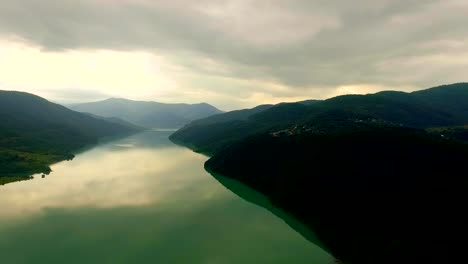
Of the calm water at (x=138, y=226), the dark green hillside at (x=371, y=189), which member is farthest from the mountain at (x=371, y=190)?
the calm water at (x=138, y=226)

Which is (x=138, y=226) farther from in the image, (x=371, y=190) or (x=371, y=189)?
(x=371, y=189)

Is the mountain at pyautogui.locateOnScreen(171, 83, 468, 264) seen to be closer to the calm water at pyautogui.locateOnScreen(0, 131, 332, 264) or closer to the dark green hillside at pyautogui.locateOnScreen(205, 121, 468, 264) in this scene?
the dark green hillside at pyautogui.locateOnScreen(205, 121, 468, 264)

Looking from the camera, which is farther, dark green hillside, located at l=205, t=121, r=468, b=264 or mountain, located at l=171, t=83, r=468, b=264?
dark green hillside, located at l=205, t=121, r=468, b=264

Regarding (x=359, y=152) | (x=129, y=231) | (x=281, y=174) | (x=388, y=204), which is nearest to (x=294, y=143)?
(x=281, y=174)

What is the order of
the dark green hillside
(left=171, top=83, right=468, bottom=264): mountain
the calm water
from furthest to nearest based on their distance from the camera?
the dark green hillside → (left=171, top=83, right=468, bottom=264): mountain → the calm water

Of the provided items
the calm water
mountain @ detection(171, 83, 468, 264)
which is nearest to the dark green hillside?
→ mountain @ detection(171, 83, 468, 264)

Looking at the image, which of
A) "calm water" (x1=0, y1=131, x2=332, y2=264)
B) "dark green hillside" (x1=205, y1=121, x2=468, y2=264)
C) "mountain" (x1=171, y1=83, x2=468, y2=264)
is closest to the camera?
"calm water" (x1=0, y1=131, x2=332, y2=264)

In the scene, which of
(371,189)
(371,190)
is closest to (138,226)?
(371,190)

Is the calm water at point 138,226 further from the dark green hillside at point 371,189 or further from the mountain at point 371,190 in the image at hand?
the dark green hillside at point 371,189
